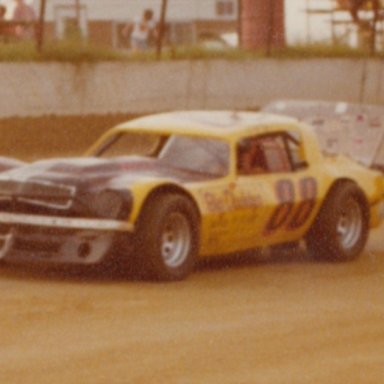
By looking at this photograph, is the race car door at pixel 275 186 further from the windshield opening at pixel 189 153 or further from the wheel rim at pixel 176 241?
the wheel rim at pixel 176 241

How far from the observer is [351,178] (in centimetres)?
1484

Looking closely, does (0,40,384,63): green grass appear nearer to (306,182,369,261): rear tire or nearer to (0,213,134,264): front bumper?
(306,182,369,261): rear tire

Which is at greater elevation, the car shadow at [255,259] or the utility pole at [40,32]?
the utility pole at [40,32]

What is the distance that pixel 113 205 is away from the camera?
12602mm

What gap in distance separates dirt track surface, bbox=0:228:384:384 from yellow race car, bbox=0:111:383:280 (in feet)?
0.88

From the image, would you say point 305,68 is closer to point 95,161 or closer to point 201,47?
point 201,47

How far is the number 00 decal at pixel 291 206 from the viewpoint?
45.7ft

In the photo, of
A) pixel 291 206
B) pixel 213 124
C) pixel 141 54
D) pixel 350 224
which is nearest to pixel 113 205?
pixel 213 124

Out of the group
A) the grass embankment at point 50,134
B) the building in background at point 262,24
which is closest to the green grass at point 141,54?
the building in background at point 262,24

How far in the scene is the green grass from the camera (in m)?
21.1

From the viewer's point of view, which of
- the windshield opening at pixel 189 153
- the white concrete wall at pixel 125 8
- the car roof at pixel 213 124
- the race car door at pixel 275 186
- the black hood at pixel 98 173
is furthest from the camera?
the white concrete wall at pixel 125 8

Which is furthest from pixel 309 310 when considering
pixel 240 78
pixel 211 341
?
pixel 240 78

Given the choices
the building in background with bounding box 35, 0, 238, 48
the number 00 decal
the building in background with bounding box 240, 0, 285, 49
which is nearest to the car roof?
the number 00 decal

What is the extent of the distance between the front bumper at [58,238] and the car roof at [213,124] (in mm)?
1571
